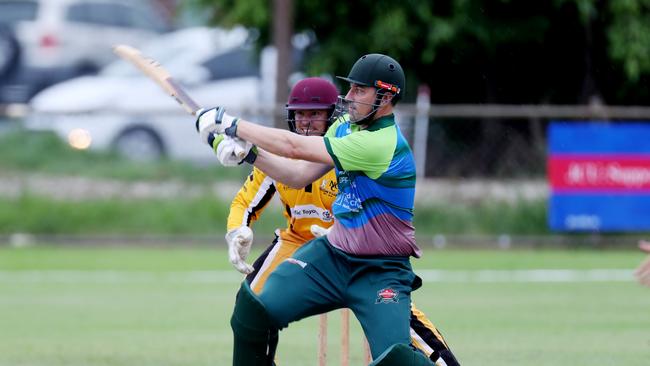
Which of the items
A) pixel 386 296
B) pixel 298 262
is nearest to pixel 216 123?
pixel 298 262

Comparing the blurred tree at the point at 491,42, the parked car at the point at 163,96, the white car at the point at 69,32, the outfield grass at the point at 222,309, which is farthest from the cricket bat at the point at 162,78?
the white car at the point at 69,32

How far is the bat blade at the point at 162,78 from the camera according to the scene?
7410 millimetres

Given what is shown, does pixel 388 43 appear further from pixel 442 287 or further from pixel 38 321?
pixel 38 321

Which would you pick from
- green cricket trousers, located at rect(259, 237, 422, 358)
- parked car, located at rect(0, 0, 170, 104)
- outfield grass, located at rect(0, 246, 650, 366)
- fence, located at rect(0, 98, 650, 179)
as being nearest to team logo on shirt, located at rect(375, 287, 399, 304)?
green cricket trousers, located at rect(259, 237, 422, 358)

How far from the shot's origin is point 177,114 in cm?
1798

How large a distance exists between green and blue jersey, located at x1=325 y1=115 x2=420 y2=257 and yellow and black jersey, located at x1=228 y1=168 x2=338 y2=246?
111 cm

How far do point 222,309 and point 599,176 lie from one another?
6490mm

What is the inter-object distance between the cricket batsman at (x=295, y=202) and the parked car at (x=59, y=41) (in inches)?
730

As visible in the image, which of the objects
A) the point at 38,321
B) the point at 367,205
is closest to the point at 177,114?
the point at 38,321

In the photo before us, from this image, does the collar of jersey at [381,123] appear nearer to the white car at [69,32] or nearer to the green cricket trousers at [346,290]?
the green cricket trousers at [346,290]

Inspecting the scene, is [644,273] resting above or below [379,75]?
below

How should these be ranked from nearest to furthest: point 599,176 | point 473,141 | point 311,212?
point 311,212 < point 599,176 < point 473,141

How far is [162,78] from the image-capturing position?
7750mm

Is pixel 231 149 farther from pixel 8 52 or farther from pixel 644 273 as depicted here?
pixel 8 52
